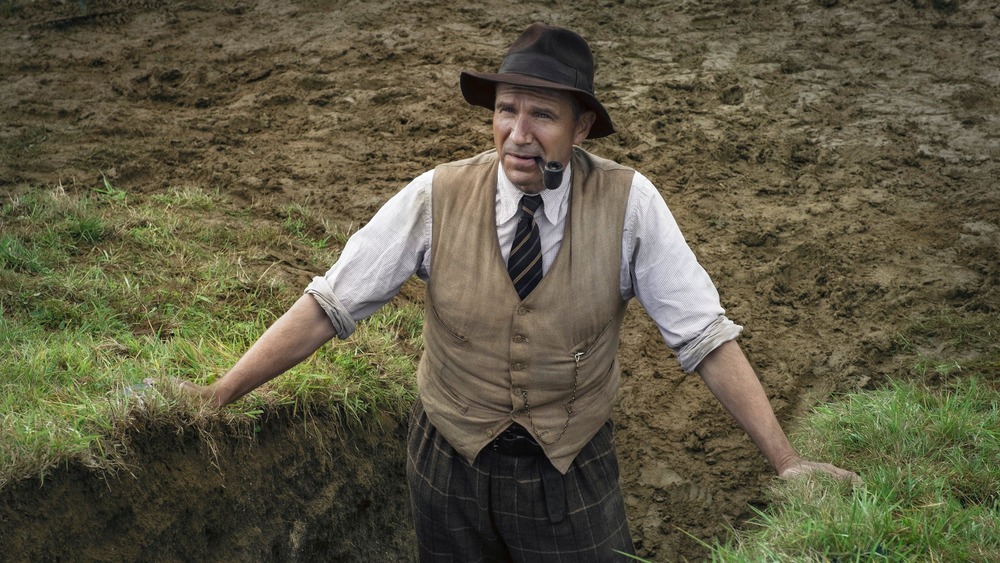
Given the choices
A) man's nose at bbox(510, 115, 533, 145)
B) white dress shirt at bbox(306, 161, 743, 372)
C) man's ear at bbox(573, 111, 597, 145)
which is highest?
man's nose at bbox(510, 115, 533, 145)

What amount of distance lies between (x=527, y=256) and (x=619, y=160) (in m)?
3.34

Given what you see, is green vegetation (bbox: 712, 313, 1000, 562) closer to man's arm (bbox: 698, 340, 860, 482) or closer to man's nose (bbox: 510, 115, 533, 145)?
man's arm (bbox: 698, 340, 860, 482)

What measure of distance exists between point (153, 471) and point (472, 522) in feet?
3.88

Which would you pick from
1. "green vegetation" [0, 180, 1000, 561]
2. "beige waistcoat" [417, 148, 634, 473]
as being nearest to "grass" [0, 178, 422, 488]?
"green vegetation" [0, 180, 1000, 561]

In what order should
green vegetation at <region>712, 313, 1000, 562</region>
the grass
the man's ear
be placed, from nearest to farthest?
green vegetation at <region>712, 313, 1000, 562</region>, the man's ear, the grass

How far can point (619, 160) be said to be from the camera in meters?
5.83

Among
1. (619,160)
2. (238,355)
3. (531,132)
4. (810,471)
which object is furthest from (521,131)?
(619,160)

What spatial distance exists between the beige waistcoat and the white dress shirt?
0.04 metres

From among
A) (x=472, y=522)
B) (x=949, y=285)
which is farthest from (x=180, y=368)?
(x=949, y=285)

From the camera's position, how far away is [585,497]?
275 cm

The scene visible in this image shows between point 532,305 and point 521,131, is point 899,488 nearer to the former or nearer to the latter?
point 532,305

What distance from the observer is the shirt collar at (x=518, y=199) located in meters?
2.65

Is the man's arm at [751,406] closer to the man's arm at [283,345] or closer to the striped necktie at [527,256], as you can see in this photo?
the striped necktie at [527,256]

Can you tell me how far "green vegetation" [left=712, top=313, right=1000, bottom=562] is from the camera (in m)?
2.32
